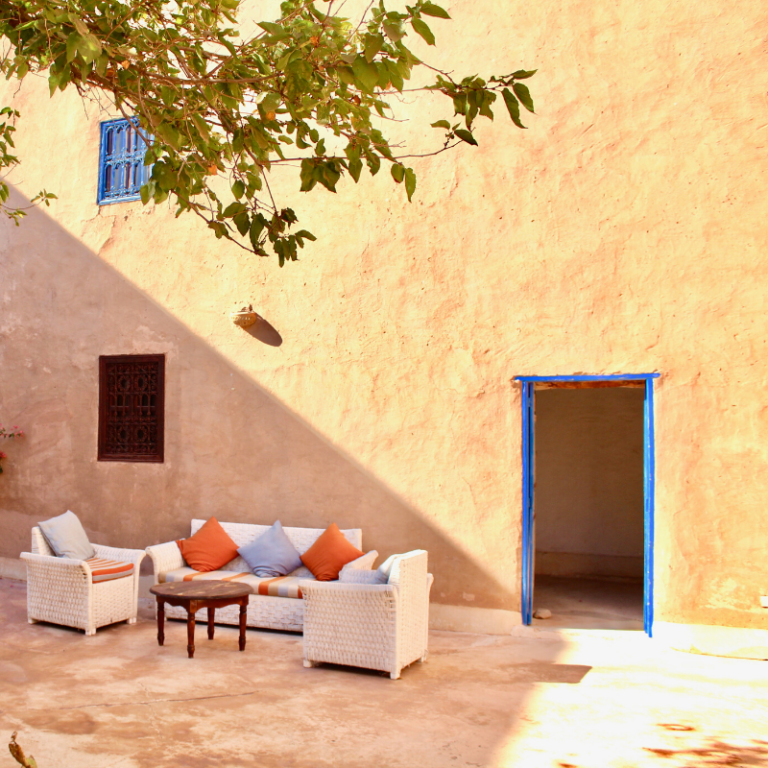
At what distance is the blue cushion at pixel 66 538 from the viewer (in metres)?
6.27

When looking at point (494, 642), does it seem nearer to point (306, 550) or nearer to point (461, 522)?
point (461, 522)

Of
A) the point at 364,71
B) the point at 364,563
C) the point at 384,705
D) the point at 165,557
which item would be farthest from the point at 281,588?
the point at 364,71

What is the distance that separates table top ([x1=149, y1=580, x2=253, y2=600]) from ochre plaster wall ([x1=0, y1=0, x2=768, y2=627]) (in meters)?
1.26

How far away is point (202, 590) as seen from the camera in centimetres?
523

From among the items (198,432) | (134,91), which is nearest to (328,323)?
(198,432)

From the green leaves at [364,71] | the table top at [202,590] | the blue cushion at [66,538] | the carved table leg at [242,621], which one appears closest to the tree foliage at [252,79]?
the green leaves at [364,71]

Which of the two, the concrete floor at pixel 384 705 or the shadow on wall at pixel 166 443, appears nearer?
the concrete floor at pixel 384 705

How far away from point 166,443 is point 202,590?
7.57ft

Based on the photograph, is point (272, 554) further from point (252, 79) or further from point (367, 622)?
point (252, 79)

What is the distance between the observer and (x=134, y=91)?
2891 mm

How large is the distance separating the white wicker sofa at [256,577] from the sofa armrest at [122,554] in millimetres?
112

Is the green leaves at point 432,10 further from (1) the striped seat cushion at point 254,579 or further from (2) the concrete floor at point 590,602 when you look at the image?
(2) the concrete floor at point 590,602

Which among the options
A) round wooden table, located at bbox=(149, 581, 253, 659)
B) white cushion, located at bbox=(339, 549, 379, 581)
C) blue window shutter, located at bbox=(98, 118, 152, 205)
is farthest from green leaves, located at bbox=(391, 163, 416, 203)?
blue window shutter, located at bbox=(98, 118, 152, 205)

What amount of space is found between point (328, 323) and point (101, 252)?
2750 millimetres
